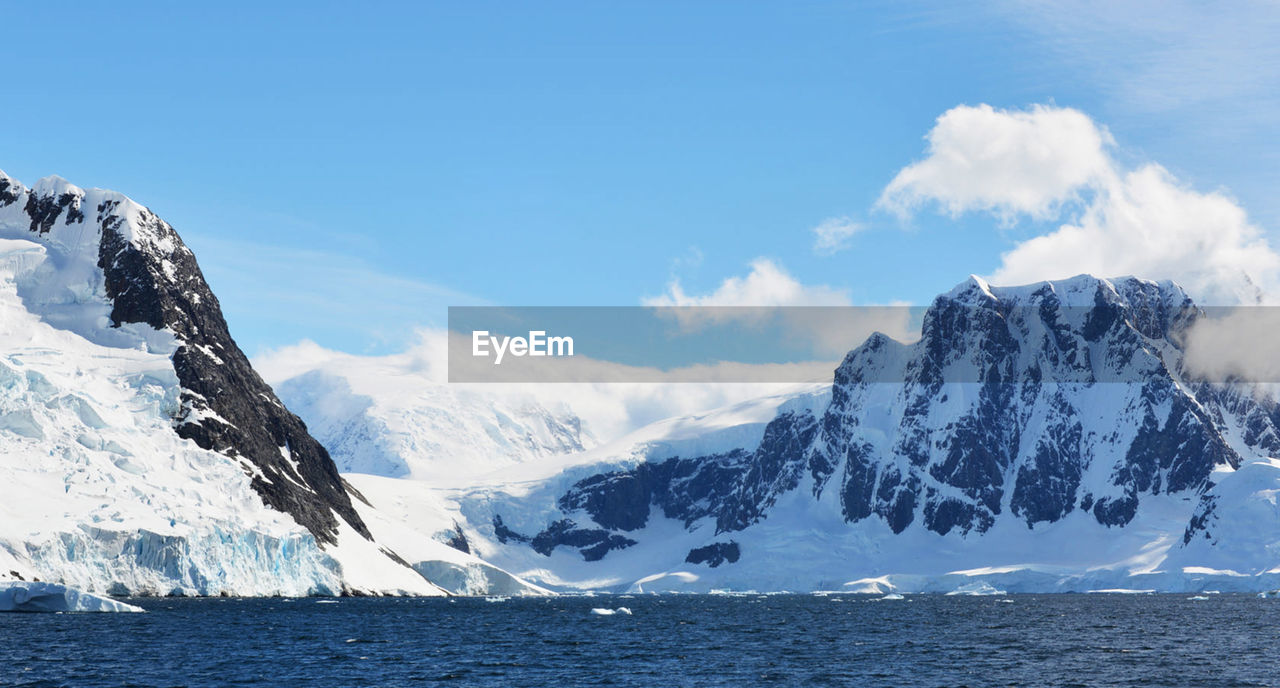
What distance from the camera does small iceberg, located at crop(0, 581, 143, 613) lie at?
143000mm

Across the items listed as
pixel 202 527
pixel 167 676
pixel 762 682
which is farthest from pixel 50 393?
pixel 762 682

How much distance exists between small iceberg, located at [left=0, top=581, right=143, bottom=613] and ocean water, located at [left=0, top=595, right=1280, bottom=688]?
127 inches

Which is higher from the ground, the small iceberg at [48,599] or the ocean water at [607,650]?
the small iceberg at [48,599]

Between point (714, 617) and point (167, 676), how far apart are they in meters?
107

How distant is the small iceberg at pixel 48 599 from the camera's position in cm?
14300

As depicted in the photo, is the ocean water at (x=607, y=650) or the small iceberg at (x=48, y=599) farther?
the small iceberg at (x=48, y=599)

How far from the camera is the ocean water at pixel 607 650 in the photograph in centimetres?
9006

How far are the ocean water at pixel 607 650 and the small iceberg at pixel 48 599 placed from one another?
3.22m

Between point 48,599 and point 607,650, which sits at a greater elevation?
point 48,599

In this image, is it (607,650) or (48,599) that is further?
(48,599)

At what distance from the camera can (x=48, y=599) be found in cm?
14588

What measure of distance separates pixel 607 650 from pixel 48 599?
6813cm

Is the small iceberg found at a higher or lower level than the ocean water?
higher

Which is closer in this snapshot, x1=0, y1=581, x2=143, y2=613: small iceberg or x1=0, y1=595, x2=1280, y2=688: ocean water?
x1=0, y1=595, x2=1280, y2=688: ocean water
